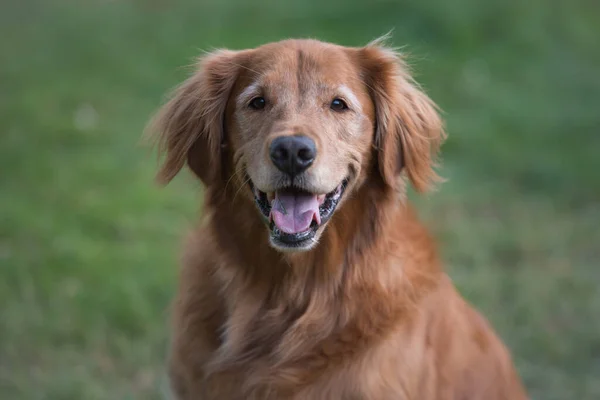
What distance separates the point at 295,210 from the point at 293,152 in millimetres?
271

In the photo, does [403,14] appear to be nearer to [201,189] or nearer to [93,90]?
[93,90]

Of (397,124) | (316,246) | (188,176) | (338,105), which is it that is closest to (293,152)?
(338,105)

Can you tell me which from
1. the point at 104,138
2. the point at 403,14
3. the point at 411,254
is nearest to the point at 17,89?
the point at 104,138

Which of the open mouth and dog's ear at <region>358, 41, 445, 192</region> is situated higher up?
dog's ear at <region>358, 41, 445, 192</region>

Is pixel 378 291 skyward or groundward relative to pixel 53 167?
skyward

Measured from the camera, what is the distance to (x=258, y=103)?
3.56 meters

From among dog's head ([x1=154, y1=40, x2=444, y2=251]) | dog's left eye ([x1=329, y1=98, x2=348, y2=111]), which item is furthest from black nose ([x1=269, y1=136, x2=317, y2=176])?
dog's left eye ([x1=329, y1=98, x2=348, y2=111])

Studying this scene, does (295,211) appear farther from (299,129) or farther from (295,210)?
(299,129)

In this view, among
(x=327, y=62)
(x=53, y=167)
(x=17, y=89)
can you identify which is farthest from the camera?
(x=17, y=89)

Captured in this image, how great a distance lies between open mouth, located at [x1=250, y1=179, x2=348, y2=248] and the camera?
131 inches

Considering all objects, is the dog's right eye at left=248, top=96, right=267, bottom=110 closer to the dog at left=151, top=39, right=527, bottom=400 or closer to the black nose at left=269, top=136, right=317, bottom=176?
the dog at left=151, top=39, right=527, bottom=400

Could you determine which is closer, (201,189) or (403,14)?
(201,189)

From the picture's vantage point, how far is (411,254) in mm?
3748

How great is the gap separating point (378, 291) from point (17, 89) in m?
6.76
